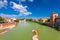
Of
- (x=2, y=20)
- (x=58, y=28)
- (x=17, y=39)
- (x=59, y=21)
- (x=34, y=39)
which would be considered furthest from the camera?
(x=2, y=20)

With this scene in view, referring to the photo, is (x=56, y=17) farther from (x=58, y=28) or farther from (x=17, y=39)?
(x=17, y=39)

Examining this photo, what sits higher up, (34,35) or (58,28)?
(34,35)

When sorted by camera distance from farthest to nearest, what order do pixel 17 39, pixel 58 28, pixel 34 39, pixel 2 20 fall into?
pixel 2 20 < pixel 58 28 < pixel 17 39 < pixel 34 39

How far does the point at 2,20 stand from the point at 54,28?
192 inches

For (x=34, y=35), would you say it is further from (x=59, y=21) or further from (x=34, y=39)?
(x=59, y=21)

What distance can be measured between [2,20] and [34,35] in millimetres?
9280

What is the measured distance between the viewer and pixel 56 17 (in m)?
6.86

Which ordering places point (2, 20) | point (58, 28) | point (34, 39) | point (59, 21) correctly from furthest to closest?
point (2, 20), point (59, 21), point (58, 28), point (34, 39)

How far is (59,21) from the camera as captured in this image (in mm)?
6848

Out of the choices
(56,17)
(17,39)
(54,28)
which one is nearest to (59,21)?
(56,17)

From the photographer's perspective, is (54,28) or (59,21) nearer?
Answer: (54,28)

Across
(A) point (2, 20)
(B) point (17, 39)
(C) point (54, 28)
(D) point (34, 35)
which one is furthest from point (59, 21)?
(D) point (34, 35)

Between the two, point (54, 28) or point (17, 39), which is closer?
point (17, 39)

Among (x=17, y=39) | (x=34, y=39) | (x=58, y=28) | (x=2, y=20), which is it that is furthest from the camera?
(x=2, y=20)
